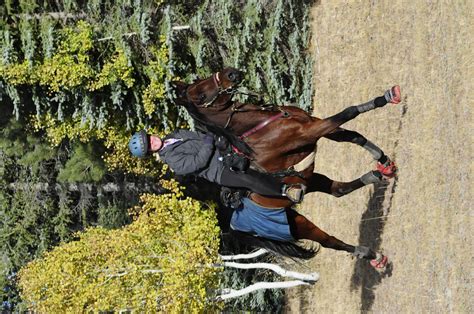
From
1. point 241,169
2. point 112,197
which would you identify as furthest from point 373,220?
point 112,197

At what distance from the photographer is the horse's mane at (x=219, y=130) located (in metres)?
7.23

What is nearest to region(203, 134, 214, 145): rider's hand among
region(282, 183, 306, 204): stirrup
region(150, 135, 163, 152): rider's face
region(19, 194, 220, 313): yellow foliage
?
region(150, 135, 163, 152): rider's face

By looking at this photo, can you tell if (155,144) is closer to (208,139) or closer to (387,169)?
(208,139)

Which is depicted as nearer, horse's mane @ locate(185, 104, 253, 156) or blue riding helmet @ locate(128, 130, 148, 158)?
horse's mane @ locate(185, 104, 253, 156)

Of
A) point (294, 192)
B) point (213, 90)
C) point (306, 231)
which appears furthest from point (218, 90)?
point (306, 231)

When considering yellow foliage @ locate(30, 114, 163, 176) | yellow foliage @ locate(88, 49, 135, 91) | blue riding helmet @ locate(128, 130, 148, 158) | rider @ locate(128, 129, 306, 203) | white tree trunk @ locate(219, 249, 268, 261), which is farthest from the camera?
yellow foliage @ locate(30, 114, 163, 176)

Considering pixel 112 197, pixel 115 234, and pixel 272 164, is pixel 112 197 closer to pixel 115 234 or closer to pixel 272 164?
pixel 115 234

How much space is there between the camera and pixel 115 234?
408 inches

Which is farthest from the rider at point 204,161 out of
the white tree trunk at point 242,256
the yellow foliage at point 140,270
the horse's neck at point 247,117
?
the white tree trunk at point 242,256

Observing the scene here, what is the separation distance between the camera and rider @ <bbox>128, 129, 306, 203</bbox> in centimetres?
750

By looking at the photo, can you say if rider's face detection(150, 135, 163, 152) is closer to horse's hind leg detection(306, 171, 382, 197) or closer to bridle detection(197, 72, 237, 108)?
bridle detection(197, 72, 237, 108)

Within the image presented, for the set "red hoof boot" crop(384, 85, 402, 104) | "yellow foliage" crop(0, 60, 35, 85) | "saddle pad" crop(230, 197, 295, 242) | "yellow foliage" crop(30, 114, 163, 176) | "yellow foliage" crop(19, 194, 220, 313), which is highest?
"yellow foliage" crop(0, 60, 35, 85)

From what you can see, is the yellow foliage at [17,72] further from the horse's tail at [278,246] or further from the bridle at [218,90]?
the bridle at [218,90]

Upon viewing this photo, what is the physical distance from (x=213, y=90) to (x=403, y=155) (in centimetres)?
349
